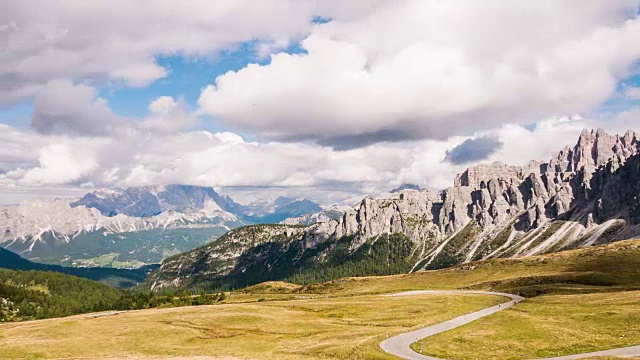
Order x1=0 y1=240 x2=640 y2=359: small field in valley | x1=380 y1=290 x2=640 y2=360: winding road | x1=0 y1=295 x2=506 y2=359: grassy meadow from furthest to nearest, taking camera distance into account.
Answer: x1=0 y1=295 x2=506 y2=359: grassy meadow < x1=0 y1=240 x2=640 y2=359: small field in valley < x1=380 y1=290 x2=640 y2=360: winding road

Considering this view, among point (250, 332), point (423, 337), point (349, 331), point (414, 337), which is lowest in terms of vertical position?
point (250, 332)

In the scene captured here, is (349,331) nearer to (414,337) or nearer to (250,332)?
(414,337)

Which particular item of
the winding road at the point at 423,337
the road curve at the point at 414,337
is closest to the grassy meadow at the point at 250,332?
the road curve at the point at 414,337

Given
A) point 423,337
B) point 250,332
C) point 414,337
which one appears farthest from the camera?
point 250,332

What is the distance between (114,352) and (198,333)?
1890cm

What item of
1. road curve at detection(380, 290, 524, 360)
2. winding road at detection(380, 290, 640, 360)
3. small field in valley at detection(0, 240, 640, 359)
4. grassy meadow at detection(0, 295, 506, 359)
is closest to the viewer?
winding road at detection(380, 290, 640, 360)

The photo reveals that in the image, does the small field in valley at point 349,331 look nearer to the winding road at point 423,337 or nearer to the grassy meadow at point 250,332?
the grassy meadow at point 250,332

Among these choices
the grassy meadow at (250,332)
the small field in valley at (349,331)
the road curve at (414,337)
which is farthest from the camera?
the grassy meadow at (250,332)

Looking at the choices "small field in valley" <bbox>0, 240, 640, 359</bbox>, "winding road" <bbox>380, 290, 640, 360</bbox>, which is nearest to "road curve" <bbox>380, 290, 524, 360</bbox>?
"winding road" <bbox>380, 290, 640, 360</bbox>

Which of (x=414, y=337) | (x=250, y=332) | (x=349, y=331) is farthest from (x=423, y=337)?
(x=250, y=332)

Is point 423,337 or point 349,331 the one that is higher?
point 423,337

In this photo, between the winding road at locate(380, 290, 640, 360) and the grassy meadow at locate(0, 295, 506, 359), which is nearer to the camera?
the winding road at locate(380, 290, 640, 360)

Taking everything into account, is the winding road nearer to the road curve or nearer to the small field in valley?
the road curve

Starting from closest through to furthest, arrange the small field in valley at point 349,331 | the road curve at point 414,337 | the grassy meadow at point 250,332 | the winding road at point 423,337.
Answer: the winding road at point 423,337 → the road curve at point 414,337 → the small field in valley at point 349,331 → the grassy meadow at point 250,332
